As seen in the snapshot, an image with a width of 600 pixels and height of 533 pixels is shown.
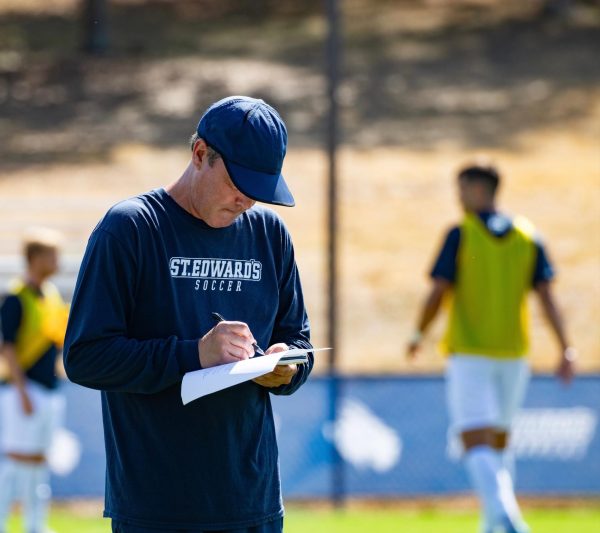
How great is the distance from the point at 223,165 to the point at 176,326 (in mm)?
431

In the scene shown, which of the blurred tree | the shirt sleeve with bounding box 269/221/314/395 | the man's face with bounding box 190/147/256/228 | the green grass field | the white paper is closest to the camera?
the white paper

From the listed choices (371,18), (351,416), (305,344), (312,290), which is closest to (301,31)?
(371,18)

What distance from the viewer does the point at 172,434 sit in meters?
3.36

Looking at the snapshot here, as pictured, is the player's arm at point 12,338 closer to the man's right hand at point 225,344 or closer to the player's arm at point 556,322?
the player's arm at point 556,322

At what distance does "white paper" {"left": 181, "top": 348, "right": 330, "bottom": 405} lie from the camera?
3188 mm

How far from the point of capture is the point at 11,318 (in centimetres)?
789

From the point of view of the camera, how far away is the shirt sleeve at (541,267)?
7.59 m

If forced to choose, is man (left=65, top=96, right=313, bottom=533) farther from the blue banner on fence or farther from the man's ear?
the blue banner on fence

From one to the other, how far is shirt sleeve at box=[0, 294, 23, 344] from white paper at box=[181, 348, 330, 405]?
4.84 metres

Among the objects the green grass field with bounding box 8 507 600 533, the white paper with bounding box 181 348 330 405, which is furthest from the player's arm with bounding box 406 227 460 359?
the white paper with bounding box 181 348 330 405

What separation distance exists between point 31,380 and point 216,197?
199 inches

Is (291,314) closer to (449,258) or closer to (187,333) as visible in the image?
(187,333)

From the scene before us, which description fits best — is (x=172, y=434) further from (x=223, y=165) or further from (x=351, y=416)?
(x=351, y=416)

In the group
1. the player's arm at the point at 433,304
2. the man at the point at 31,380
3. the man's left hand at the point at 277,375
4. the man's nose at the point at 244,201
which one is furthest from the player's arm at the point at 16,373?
the man's nose at the point at 244,201
